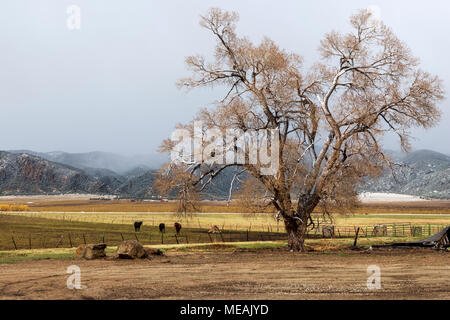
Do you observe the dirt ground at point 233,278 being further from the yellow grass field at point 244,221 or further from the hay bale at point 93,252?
the yellow grass field at point 244,221

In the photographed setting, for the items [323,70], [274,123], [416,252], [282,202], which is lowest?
[416,252]

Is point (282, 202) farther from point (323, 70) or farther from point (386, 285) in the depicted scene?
point (386, 285)

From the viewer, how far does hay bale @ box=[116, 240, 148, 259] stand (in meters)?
25.8

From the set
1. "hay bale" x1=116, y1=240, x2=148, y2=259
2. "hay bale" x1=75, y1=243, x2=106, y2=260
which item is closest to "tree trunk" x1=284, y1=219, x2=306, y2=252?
"hay bale" x1=116, y1=240, x2=148, y2=259

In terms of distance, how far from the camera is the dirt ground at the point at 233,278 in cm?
1606

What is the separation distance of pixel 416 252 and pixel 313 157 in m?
8.19

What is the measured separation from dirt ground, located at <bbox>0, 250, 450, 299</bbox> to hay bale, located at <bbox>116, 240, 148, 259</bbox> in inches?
23.7

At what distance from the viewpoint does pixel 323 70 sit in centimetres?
3262

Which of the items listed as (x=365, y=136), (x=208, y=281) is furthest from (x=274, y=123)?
(x=208, y=281)

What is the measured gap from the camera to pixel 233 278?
19422 millimetres

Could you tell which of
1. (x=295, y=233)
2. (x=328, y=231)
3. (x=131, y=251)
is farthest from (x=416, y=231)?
(x=131, y=251)

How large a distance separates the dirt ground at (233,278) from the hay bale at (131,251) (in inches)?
23.7

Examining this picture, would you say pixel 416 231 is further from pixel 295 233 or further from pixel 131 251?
pixel 131 251

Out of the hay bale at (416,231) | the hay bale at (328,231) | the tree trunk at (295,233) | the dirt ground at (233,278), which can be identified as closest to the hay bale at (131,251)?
the dirt ground at (233,278)
